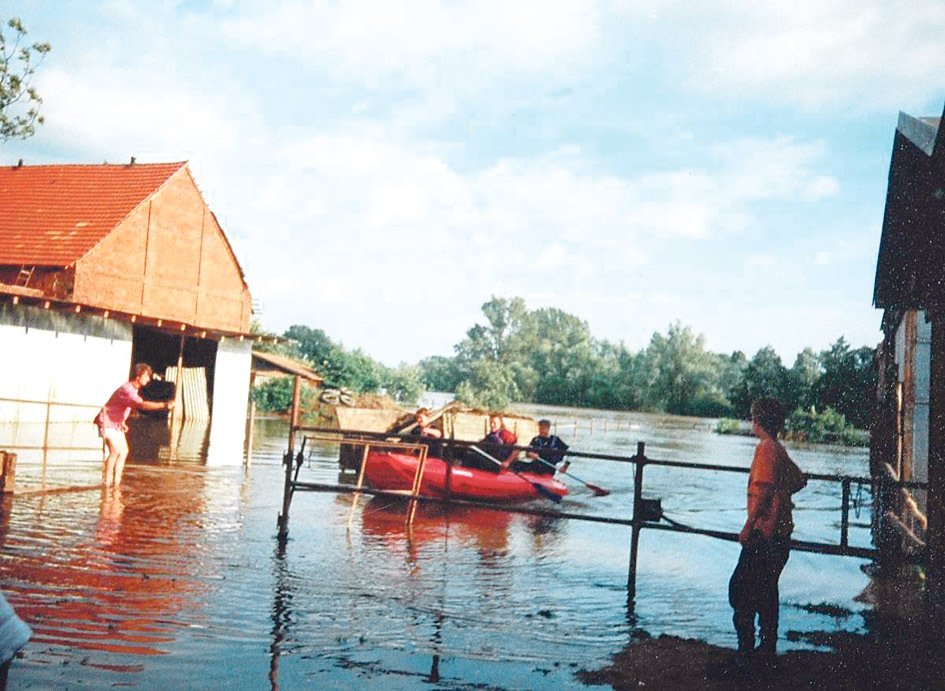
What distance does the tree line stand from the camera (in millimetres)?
57656

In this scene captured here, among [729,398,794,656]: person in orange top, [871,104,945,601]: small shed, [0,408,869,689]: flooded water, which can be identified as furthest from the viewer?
[871,104,945,601]: small shed

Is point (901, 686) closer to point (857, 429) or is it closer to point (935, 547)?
point (935, 547)

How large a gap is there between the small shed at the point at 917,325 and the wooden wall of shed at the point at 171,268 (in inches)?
821

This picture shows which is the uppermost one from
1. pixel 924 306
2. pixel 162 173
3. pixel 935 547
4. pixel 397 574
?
pixel 162 173

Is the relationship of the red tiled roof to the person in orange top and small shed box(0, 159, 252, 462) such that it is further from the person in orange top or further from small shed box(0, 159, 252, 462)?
the person in orange top

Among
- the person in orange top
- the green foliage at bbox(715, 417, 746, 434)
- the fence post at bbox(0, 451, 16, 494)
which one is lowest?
the green foliage at bbox(715, 417, 746, 434)

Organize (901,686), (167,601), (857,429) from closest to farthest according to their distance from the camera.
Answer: (901,686) → (167,601) → (857,429)

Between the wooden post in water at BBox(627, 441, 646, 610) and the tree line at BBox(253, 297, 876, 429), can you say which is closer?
the wooden post in water at BBox(627, 441, 646, 610)

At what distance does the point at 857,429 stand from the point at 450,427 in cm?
5178

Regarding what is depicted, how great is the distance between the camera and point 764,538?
5648 millimetres

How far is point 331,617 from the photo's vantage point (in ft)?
21.3

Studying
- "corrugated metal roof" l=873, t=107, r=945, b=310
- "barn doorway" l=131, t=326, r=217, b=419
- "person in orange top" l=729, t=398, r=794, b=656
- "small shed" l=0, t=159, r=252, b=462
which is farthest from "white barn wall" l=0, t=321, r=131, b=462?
"person in orange top" l=729, t=398, r=794, b=656

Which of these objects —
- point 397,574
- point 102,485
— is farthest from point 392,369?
point 397,574

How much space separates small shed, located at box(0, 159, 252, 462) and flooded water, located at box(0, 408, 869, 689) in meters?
8.76
